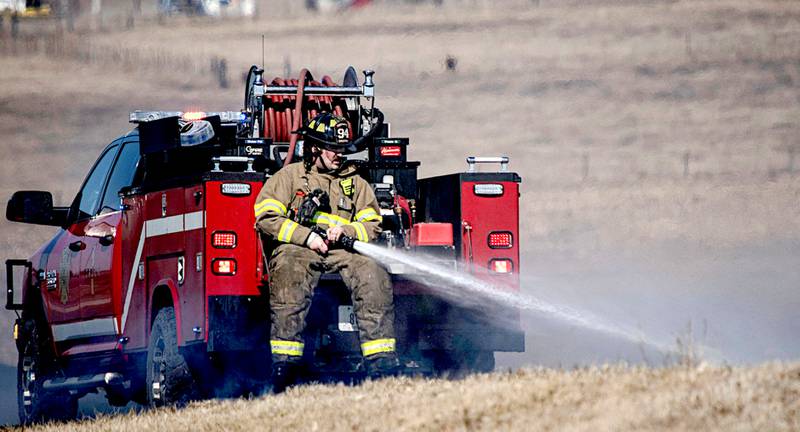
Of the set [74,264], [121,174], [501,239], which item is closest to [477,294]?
[501,239]

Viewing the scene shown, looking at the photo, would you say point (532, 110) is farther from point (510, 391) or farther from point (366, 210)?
point (510, 391)

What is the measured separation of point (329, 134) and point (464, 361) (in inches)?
76.3

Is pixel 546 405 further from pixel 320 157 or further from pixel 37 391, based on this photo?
pixel 37 391

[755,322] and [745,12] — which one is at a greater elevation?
[745,12]

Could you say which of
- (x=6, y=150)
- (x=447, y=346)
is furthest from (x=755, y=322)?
(x=6, y=150)

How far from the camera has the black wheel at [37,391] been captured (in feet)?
43.6

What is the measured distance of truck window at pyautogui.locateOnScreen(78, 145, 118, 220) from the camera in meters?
12.9

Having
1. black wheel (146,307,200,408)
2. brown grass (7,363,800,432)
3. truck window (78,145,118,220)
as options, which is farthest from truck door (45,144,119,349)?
brown grass (7,363,800,432)

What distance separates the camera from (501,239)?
11336 mm

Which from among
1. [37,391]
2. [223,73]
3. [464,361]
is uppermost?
[223,73]

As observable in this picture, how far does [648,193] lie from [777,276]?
4928mm

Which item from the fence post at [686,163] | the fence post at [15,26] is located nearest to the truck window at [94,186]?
the fence post at [686,163]

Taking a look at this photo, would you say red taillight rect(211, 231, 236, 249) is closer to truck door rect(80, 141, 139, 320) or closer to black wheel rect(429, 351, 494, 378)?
black wheel rect(429, 351, 494, 378)

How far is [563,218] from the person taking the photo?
28.7 m
